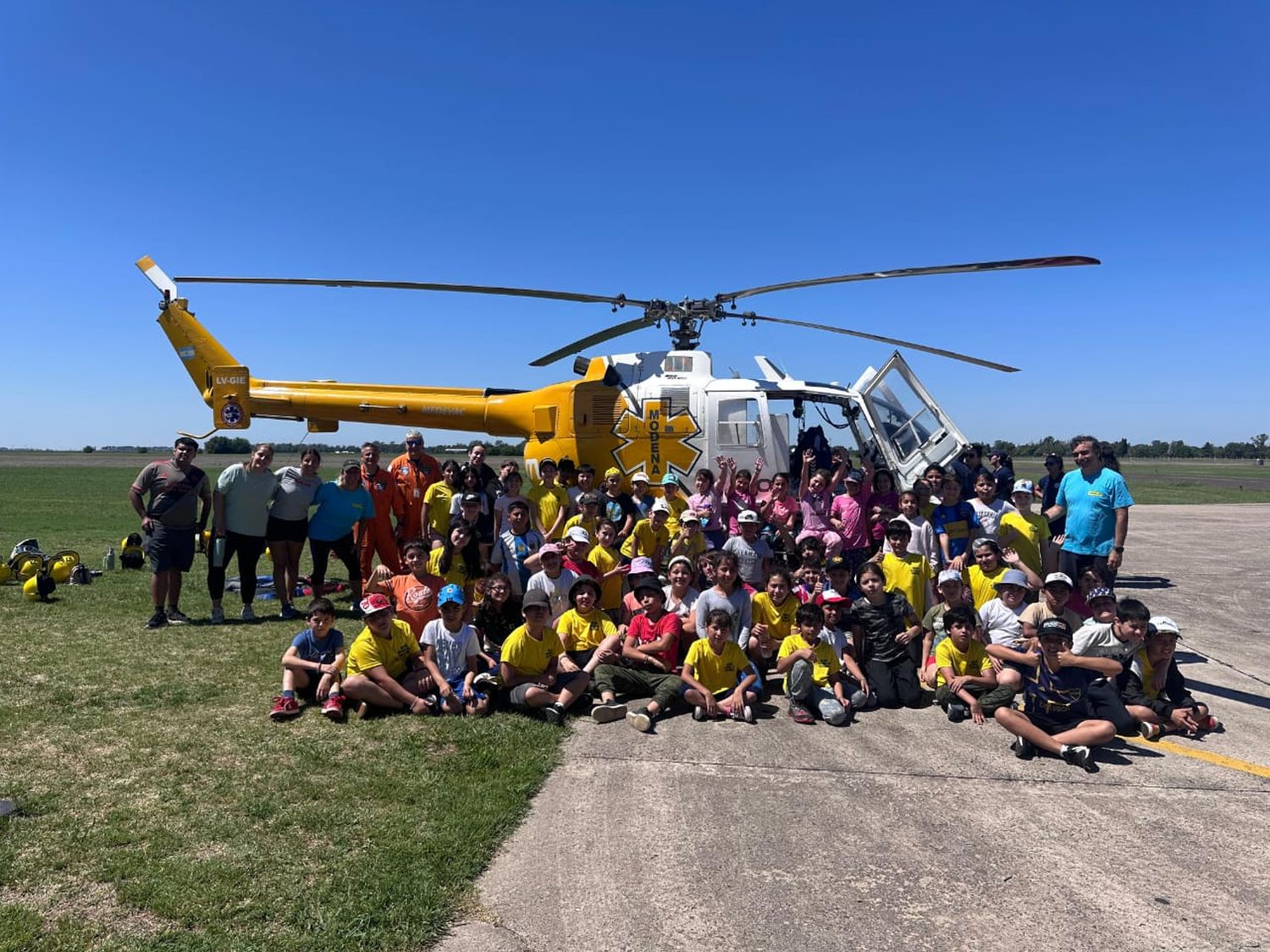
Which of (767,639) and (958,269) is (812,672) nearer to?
(767,639)

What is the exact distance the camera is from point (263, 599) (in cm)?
945

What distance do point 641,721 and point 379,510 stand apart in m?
4.59

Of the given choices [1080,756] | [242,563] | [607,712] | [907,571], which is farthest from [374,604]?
[1080,756]

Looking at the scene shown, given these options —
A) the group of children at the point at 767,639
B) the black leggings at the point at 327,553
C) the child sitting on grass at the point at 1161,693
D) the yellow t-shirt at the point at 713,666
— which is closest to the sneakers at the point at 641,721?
the group of children at the point at 767,639

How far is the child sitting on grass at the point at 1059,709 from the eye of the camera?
15.8 ft

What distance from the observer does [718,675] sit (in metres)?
5.82

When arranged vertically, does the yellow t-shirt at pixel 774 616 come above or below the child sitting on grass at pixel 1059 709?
above

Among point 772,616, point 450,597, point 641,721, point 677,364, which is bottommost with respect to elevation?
point 641,721

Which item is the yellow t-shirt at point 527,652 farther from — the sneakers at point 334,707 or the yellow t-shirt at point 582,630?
the sneakers at point 334,707

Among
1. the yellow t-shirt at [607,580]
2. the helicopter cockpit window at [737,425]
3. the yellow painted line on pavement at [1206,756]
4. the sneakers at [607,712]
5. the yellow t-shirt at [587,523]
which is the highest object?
the helicopter cockpit window at [737,425]

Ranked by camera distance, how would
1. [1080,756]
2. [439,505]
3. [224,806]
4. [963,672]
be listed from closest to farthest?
[224,806] < [1080,756] < [963,672] < [439,505]

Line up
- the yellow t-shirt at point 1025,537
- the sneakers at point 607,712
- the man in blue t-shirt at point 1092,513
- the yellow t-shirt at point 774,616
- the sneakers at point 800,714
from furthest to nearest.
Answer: the yellow t-shirt at point 1025,537 → the man in blue t-shirt at point 1092,513 → the yellow t-shirt at point 774,616 → the sneakers at point 800,714 → the sneakers at point 607,712

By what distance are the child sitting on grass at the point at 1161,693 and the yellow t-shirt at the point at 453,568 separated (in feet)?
18.4

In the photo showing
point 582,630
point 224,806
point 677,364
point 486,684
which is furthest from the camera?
point 677,364
